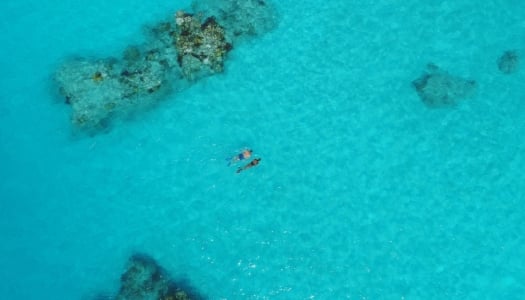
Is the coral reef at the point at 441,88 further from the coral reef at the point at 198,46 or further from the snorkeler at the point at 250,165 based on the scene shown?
the coral reef at the point at 198,46

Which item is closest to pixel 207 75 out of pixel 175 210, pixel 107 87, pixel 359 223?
pixel 107 87

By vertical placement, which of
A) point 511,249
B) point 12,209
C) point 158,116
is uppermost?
point 158,116

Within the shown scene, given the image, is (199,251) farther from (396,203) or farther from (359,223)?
(396,203)

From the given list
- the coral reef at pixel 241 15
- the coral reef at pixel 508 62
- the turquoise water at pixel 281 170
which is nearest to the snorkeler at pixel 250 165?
the turquoise water at pixel 281 170

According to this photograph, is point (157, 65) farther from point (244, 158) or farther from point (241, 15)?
point (244, 158)

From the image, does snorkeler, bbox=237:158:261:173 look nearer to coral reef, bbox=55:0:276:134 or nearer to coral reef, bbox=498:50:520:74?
coral reef, bbox=55:0:276:134

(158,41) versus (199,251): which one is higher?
(158,41)
